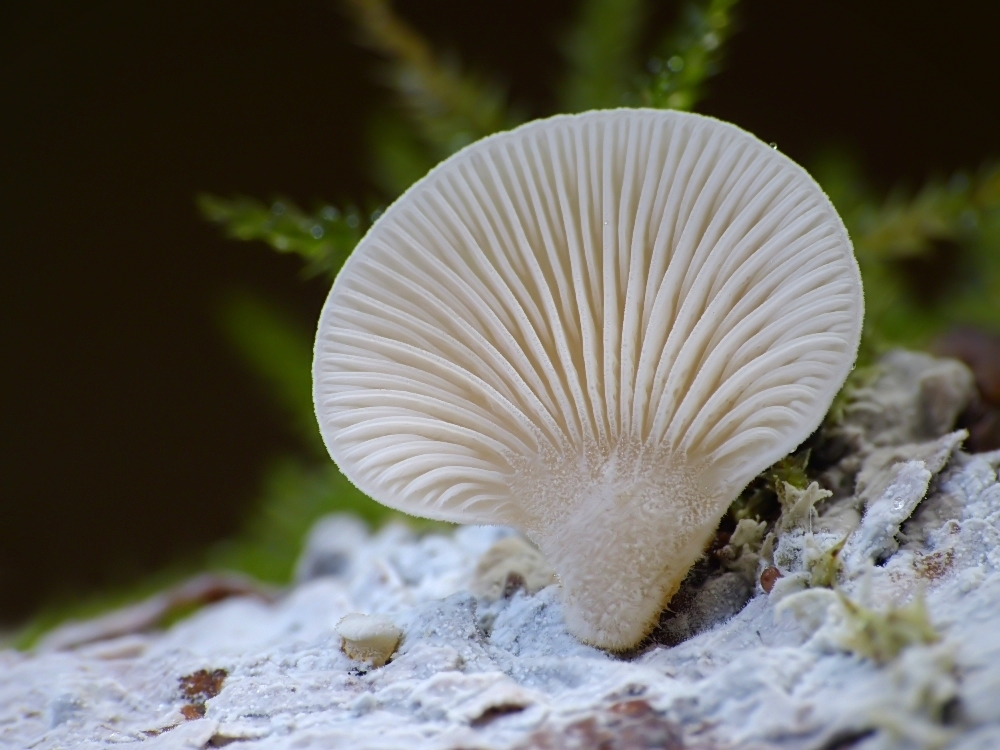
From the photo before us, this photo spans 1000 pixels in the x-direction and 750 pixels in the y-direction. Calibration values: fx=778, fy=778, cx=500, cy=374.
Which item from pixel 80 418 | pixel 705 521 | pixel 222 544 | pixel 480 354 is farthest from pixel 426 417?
pixel 80 418

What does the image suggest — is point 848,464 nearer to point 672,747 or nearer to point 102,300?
point 672,747

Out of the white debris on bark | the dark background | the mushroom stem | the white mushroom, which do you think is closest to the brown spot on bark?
the white debris on bark

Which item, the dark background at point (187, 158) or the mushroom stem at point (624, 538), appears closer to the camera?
the mushroom stem at point (624, 538)

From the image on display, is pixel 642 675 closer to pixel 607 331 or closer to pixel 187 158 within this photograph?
pixel 607 331

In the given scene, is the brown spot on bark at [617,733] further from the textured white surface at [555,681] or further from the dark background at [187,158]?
the dark background at [187,158]

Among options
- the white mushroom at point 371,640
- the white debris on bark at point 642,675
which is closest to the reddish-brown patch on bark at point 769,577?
the white debris on bark at point 642,675

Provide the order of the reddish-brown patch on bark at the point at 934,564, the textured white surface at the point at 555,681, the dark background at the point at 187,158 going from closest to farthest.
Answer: the textured white surface at the point at 555,681 < the reddish-brown patch on bark at the point at 934,564 < the dark background at the point at 187,158

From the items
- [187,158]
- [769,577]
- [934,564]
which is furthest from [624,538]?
[187,158]
